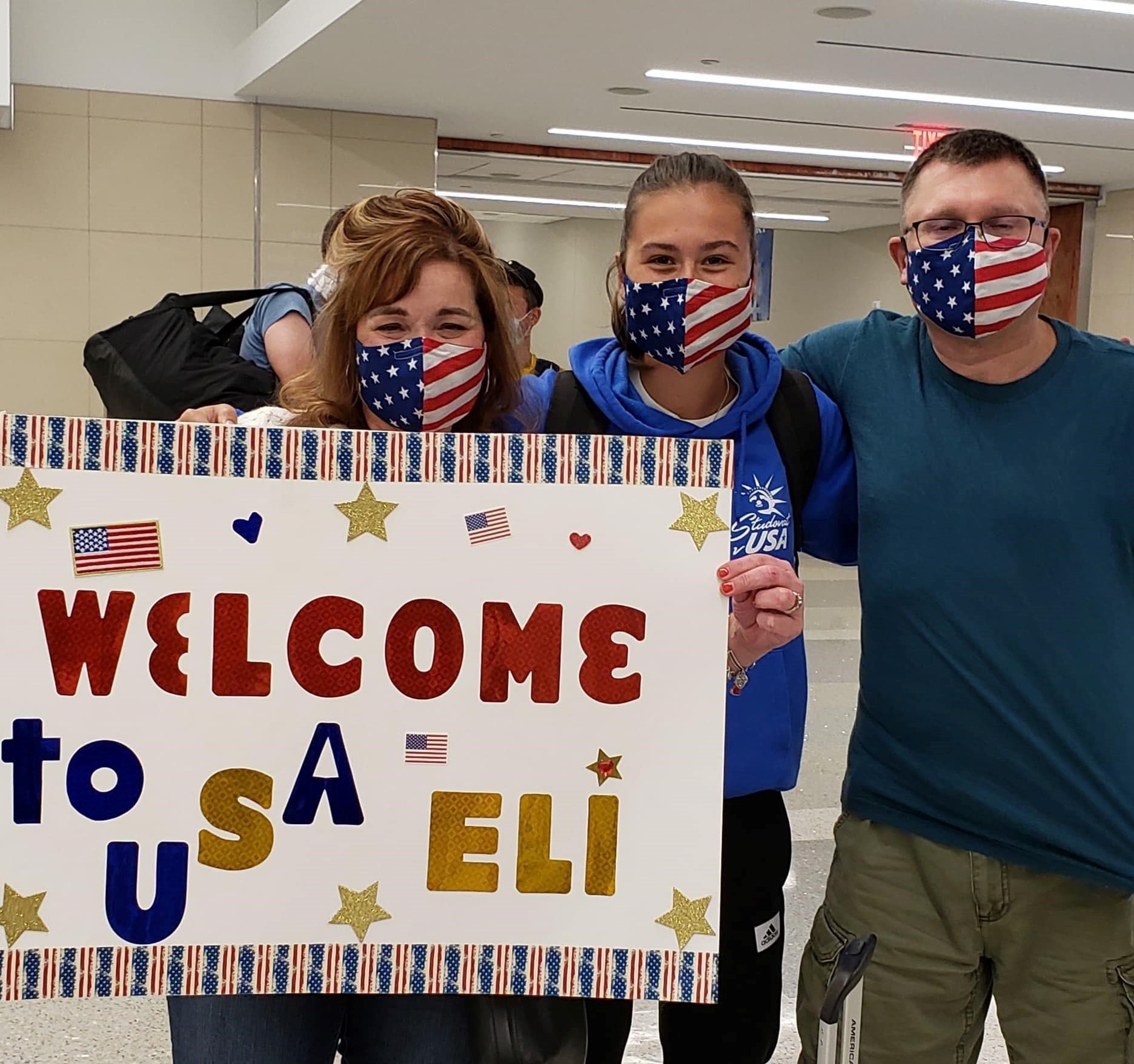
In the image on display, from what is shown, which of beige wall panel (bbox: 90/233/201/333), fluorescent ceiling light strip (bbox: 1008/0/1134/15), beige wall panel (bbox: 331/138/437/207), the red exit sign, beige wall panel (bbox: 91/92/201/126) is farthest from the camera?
the red exit sign

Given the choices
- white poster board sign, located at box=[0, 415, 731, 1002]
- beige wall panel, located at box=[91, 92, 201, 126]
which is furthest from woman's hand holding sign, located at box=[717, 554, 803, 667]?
beige wall panel, located at box=[91, 92, 201, 126]

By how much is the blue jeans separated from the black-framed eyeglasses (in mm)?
1170

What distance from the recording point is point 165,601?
1353mm

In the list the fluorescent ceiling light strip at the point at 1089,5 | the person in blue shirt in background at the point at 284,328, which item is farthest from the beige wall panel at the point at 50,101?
the fluorescent ceiling light strip at the point at 1089,5

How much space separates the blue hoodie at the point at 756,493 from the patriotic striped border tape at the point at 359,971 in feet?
1.11

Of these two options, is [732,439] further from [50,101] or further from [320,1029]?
[50,101]

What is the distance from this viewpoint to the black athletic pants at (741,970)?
174 cm

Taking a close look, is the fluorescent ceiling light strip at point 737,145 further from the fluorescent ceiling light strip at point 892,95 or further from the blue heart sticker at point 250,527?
the blue heart sticker at point 250,527

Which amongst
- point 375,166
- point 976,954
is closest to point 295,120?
point 375,166

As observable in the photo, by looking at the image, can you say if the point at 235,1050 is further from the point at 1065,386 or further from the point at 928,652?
the point at 1065,386

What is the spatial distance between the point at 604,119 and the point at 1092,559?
824cm

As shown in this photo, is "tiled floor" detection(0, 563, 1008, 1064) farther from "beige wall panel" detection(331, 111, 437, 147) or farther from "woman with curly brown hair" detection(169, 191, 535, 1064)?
"beige wall panel" detection(331, 111, 437, 147)

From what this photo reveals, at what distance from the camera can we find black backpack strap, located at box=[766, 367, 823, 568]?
5.66 ft

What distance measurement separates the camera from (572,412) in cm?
169
